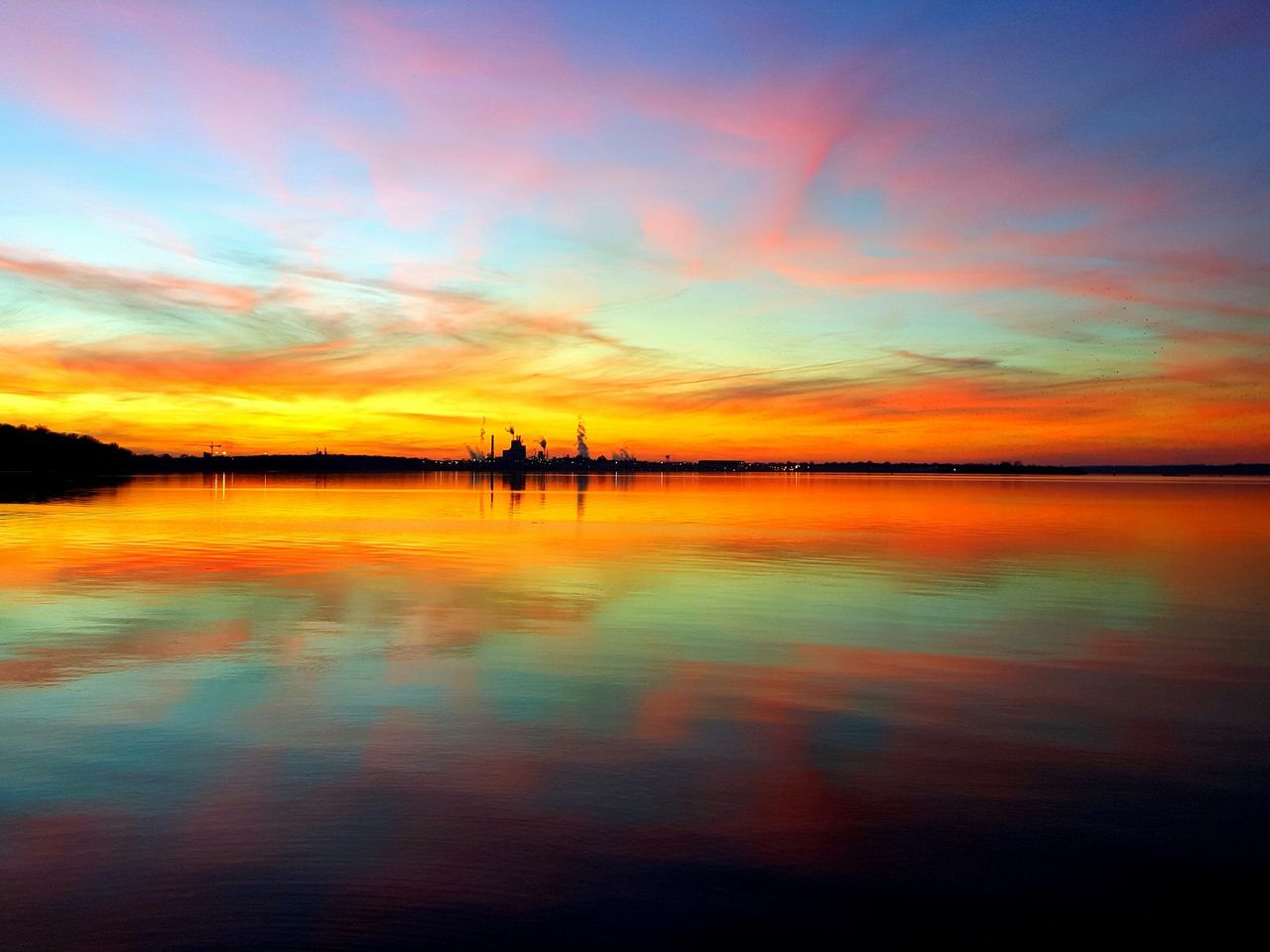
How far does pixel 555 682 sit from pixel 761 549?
2543 cm

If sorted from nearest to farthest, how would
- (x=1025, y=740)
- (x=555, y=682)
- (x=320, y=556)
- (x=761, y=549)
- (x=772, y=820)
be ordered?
1. (x=772, y=820)
2. (x=1025, y=740)
3. (x=555, y=682)
4. (x=320, y=556)
5. (x=761, y=549)

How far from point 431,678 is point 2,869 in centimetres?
807

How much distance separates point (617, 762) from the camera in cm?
1152

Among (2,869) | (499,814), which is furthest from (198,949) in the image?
(499,814)

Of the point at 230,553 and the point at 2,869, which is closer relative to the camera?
the point at 2,869

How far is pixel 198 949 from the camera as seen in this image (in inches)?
279

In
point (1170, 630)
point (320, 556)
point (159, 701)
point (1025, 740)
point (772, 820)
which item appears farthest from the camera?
point (320, 556)

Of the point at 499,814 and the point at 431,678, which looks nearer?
the point at 499,814

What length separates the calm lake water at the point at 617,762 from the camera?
309 inches

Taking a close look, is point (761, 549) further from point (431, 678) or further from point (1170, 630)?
point (431, 678)

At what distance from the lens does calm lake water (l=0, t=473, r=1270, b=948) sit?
7.84 meters

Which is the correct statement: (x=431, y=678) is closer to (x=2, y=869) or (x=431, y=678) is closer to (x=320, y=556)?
(x=2, y=869)

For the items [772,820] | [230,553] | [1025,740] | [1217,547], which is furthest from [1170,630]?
[230,553]

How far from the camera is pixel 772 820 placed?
9656 millimetres
